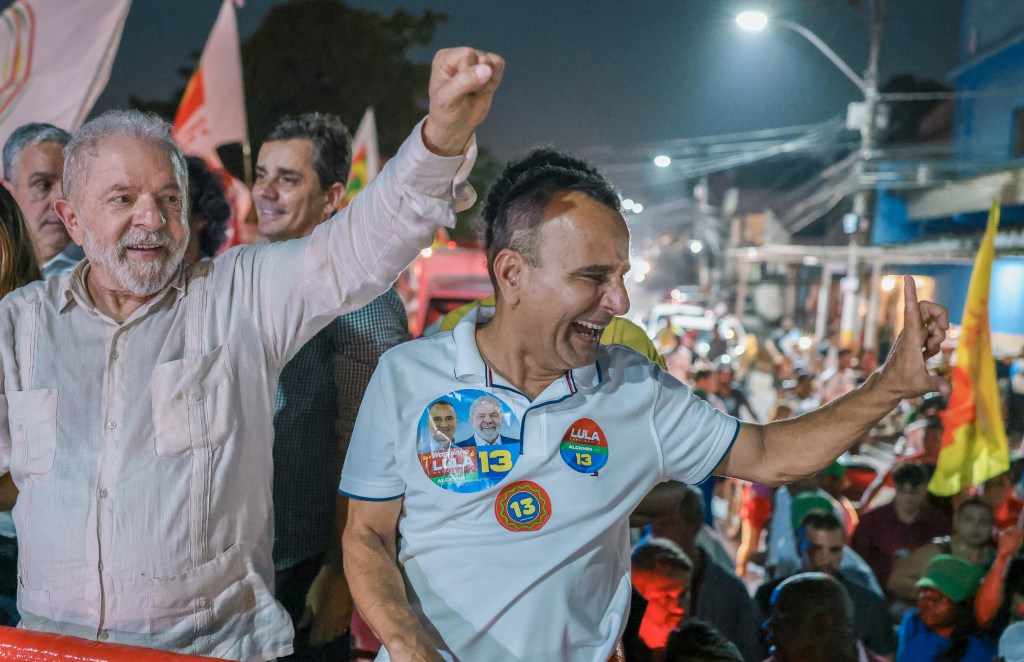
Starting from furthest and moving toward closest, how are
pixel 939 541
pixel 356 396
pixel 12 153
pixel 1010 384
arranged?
pixel 1010 384
pixel 939 541
pixel 12 153
pixel 356 396

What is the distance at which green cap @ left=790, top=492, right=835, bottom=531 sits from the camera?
5.20 m

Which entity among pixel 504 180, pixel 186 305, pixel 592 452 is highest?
pixel 504 180

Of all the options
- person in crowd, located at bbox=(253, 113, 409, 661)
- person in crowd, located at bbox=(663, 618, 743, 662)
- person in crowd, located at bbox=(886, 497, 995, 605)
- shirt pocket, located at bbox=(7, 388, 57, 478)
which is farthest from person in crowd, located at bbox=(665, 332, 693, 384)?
shirt pocket, located at bbox=(7, 388, 57, 478)

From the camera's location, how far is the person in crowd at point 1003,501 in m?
5.82

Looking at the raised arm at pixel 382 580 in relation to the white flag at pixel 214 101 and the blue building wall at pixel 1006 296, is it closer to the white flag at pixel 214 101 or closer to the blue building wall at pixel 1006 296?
the white flag at pixel 214 101

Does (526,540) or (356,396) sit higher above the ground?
(356,396)

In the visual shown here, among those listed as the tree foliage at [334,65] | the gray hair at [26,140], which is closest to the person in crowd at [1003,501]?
the gray hair at [26,140]

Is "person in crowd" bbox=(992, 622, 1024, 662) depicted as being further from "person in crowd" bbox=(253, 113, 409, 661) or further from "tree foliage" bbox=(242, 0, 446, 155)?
"tree foliage" bbox=(242, 0, 446, 155)

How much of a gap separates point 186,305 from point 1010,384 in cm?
1027

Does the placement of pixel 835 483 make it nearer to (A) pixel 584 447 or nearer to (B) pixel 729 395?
(B) pixel 729 395

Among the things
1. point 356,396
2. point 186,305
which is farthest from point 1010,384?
point 186,305

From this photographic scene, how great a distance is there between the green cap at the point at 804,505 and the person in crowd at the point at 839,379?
6.01 metres

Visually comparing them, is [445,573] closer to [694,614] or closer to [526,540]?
[526,540]

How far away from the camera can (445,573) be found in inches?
79.5
